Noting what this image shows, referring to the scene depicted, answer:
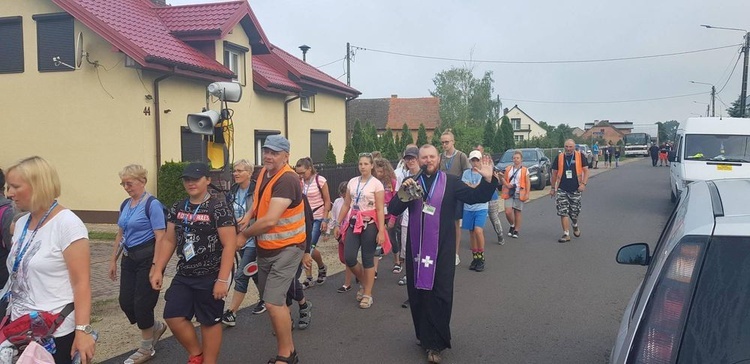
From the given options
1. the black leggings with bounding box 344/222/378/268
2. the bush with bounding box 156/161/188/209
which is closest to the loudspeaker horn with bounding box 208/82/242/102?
the black leggings with bounding box 344/222/378/268

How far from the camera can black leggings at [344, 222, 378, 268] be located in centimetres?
673

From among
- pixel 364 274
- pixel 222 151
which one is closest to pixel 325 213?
pixel 364 274

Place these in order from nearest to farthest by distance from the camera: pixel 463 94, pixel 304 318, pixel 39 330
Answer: pixel 39 330 → pixel 304 318 → pixel 463 94

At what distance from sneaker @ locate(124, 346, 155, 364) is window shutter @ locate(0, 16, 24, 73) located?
12701mm

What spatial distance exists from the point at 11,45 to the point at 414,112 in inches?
1707

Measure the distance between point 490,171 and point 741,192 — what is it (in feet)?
7.49

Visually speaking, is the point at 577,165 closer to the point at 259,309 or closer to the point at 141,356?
the point at 259,309

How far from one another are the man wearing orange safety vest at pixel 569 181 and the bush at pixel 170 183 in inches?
329

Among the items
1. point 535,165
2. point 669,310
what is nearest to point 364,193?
point 669,310

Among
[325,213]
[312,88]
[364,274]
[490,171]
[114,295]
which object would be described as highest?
[312,88]

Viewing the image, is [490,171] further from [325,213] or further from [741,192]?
[325,213]

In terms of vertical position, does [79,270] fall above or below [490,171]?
below

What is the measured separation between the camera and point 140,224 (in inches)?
197

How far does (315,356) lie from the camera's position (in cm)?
523
